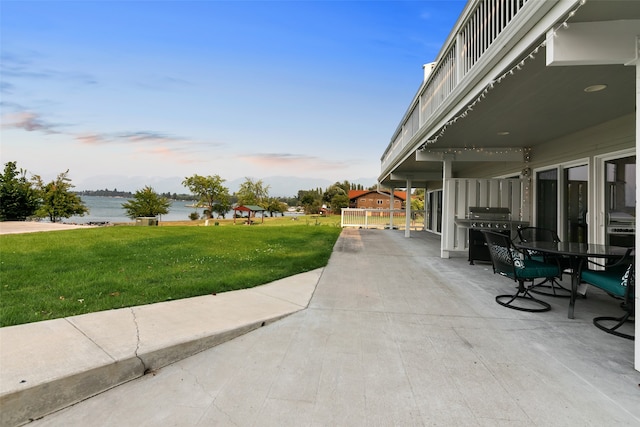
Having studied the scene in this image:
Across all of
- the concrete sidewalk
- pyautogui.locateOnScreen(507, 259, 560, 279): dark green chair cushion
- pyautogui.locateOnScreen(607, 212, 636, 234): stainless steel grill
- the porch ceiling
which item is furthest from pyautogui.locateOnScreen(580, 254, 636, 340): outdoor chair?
the concrete sidewalk

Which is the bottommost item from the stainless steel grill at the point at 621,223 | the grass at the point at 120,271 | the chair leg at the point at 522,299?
the chair leg at the point at 522,299

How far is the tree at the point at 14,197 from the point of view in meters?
23.6

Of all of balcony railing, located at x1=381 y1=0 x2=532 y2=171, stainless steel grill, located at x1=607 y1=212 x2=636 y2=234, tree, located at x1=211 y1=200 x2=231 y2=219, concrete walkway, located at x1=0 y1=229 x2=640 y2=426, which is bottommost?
concrete walkway, located at x1=0 y1=229 x2=640 y2=426

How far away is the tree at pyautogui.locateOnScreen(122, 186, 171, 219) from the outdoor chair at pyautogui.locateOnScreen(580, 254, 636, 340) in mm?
40719

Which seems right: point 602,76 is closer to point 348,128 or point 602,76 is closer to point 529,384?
point 529,384

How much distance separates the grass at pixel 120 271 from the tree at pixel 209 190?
33.6 meters

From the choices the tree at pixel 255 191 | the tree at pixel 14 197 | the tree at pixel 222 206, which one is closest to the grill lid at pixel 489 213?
the tree at pixel 14 197

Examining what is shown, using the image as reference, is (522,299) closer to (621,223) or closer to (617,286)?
(617,286)

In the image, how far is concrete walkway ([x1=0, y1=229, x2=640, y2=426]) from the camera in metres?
1.90

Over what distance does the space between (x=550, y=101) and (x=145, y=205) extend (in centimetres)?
4076

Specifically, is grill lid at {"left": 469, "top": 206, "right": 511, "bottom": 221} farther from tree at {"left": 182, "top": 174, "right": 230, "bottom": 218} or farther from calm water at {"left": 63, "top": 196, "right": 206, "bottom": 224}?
tree at {"left": 182, "top": 174, "right": 230, "bottom": 218}

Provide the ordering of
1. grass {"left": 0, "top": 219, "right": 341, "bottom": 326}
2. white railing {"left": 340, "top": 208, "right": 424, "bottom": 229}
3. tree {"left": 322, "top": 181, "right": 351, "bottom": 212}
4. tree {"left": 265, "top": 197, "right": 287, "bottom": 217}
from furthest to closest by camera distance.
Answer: tree {"left": 265, "top": 197, "right": 287, "bottom": 217}
tree {"left": 322, "top": 181, "right": 351, "bottom": 212}
white railing {"left": 340, "top": 208, "right": 424, "bottom": 229}
grass {"left": 0, "top": 219, "right": 341, "bottom": 326}

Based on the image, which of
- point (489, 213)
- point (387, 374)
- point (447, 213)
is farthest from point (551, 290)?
point (387, 374)

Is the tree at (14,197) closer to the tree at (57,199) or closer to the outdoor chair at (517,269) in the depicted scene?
the tree at (57,199)
